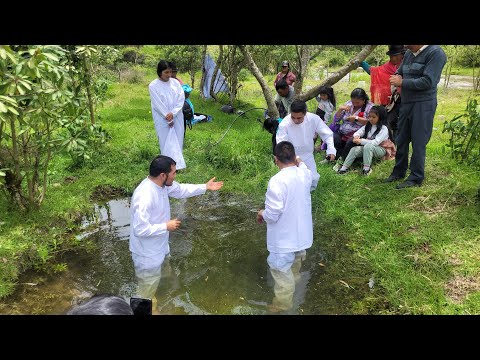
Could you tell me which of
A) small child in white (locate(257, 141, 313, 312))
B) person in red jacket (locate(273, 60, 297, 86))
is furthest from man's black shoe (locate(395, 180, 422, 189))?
person in red jacket (locate(273, 60, 297, 86))

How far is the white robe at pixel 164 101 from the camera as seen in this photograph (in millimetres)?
6434

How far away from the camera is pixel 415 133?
5.25 m

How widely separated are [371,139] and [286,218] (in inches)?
129

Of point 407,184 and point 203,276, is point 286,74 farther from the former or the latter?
point 203,276

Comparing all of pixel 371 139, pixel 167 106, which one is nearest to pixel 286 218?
pixel 371 139

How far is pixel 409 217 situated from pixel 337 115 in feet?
9.26

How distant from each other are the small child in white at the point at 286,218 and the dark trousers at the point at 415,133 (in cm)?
213

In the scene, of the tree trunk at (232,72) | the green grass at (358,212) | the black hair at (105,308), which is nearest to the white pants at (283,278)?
the green grass at (358,212)

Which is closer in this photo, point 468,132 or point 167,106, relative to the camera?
point 468,132

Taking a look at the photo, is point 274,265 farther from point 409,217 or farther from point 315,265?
point 409,217

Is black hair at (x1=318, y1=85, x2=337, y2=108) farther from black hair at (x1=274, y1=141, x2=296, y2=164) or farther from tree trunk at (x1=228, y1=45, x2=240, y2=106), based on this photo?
tree trunk at (x1=228, y1=45, x2=240, y2=106)

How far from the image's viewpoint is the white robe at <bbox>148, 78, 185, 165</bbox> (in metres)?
6.43

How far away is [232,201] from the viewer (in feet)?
20.6

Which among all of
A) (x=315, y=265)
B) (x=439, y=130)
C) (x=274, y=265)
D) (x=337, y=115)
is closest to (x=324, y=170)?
(x=337, y=115)
